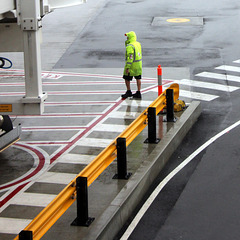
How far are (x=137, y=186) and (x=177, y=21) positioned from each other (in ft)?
66.8

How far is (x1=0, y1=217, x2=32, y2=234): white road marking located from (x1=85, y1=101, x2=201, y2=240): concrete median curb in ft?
4.77

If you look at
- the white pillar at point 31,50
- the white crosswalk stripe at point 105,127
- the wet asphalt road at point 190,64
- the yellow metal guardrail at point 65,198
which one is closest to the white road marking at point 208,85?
the white crosswalk stripe at point 105,127

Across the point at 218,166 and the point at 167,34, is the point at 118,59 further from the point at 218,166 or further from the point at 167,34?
the point at 218,166

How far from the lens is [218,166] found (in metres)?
13.2

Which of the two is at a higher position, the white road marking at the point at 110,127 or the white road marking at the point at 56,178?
the white road marking at the point at 110,127

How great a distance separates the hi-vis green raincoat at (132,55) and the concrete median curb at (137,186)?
116 inches

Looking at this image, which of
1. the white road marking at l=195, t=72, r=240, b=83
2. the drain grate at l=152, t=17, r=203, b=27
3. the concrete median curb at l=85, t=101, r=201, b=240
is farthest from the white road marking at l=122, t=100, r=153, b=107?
the drain grate at l=152, t=17, r=203, b=27

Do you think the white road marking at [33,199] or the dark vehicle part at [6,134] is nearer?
the white road marking at [33,199]

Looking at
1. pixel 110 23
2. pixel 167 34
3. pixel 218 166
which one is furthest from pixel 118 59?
pixel 218 166

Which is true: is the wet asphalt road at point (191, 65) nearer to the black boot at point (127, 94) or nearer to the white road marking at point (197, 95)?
the white road marking at point (197, 95)

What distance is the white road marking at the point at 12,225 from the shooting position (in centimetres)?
1032

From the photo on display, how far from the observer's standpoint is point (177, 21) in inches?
1203

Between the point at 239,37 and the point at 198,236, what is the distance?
1843 cm

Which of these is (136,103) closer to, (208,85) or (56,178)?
(208,85)
